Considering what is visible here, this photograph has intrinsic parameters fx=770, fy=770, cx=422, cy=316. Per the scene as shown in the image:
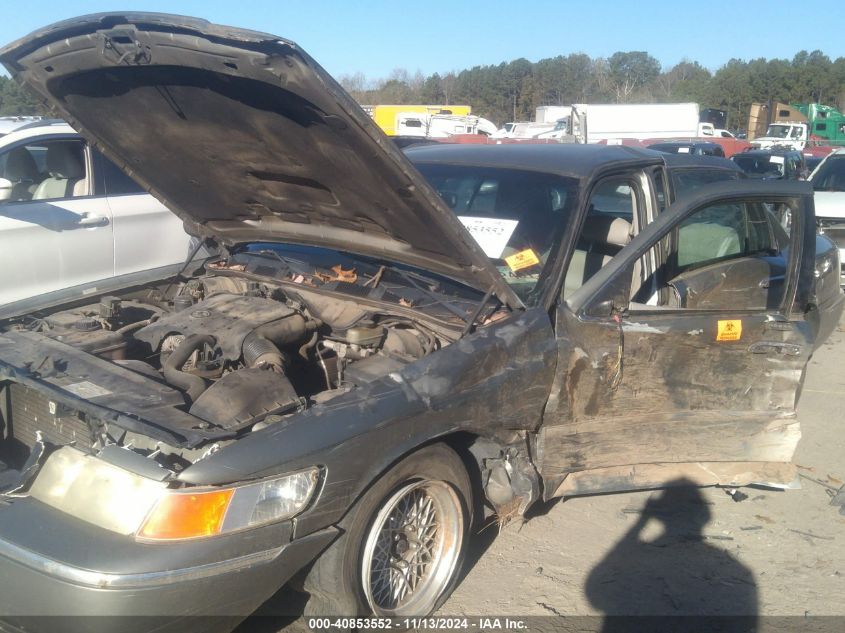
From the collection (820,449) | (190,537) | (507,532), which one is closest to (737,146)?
(820,449)

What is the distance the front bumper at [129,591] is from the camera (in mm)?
2125

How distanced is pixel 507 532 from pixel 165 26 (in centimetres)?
265

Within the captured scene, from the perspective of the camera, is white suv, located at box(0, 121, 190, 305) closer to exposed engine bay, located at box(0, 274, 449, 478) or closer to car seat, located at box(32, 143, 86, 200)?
car seat, located at box(32, 143, 86, 200)

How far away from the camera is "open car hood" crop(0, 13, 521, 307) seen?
257cm

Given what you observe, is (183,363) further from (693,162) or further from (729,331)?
(693,162)

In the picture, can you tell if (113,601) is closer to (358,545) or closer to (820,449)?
(358,545)

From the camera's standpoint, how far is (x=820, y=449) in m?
4.90

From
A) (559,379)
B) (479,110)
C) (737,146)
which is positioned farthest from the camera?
(479,110)

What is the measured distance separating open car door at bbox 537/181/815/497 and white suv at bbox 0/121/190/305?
3.72m

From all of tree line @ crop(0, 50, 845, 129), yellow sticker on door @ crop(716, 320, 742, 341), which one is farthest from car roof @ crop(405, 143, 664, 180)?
tree line @ crop(0, 50, 845, 129)

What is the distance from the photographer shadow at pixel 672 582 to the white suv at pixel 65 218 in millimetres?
4002

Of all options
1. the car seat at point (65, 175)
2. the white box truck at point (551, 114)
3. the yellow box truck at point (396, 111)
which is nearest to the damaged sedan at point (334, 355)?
the car seat at point (65, 175)

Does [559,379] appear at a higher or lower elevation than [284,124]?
lower

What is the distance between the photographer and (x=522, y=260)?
3424 millimetres
